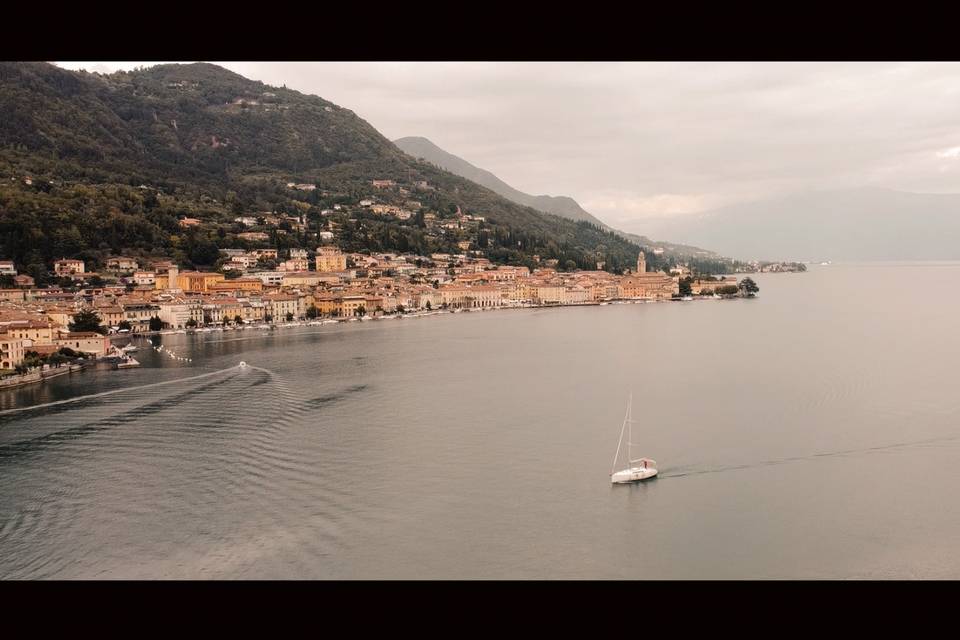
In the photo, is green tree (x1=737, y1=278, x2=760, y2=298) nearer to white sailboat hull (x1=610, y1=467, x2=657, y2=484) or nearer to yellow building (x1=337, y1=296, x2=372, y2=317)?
yellow building (x1=337, y1=296, x2=372, y2=317)

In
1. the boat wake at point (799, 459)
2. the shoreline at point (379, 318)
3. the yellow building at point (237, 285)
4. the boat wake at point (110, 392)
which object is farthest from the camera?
the yellow building at point (237, 285)

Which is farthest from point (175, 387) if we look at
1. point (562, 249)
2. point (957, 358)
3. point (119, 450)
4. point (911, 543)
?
point (562, 249)

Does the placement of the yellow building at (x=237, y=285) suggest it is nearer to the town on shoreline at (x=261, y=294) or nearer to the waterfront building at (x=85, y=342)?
the town on shoreline at (x=261, y=294)

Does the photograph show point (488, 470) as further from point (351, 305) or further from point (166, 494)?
point (351, 305)

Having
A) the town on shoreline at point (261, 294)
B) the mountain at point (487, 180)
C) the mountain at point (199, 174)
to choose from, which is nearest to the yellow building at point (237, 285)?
the town on shoreline at point (261, 294)

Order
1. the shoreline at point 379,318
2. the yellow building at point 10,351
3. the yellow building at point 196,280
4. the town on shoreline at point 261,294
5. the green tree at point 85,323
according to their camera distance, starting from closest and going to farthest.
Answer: the yellow building at point 10,351, the town on shoreline at point 261,294, the green tree at point 85,323, the shoreline at point 379,318, the yellow building at point 196,280

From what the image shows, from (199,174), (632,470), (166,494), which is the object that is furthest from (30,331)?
(199,174)

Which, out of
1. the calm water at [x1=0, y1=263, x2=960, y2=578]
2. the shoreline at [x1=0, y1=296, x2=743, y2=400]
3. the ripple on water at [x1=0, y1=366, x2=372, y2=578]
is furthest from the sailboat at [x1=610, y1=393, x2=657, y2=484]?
the shoreline at [x1=0, y1=296, x2=743, y2=400]
